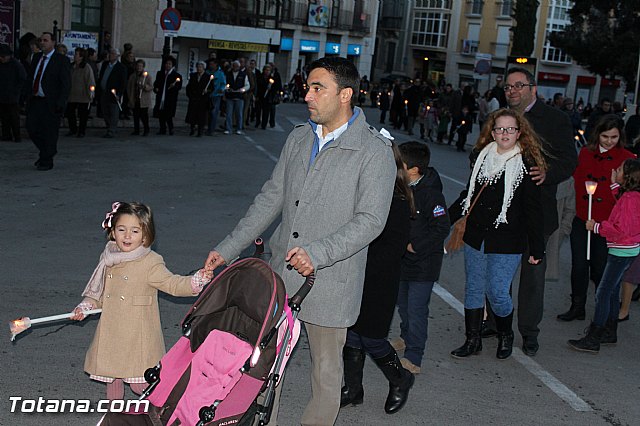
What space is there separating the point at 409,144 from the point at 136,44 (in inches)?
878

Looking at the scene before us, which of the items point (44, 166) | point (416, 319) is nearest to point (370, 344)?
point (416, 319)

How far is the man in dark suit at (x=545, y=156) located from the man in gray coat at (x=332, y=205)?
109 inches

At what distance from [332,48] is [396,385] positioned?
184 feet

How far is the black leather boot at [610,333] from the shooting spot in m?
7.51

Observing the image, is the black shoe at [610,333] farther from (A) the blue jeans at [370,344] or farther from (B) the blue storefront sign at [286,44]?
(B) the blue storefront sign at [286,44]

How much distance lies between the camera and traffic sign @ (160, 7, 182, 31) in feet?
73.8

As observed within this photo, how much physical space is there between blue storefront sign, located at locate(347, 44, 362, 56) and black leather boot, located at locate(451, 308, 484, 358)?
185 ft

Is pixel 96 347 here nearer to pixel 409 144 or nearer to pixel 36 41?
pixel 409 144

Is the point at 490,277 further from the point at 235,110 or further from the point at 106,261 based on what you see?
the point at 235,110

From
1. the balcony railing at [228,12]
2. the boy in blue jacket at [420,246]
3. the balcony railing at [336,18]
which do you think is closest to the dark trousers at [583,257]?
the boy in blue jacket at [420,246]

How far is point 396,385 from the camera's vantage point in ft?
18.3

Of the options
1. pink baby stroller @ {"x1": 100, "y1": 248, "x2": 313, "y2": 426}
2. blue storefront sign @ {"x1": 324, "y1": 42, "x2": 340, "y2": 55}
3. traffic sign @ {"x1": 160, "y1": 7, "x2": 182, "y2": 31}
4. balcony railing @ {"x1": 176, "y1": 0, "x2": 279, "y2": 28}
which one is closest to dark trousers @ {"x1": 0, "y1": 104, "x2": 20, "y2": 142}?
traffic sign @ {"x1": 160, "y1": 7, "x2": 182, "y2": 31}

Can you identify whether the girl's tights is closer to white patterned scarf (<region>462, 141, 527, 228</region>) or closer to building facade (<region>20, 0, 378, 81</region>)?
white patterned scarf (<region>462, 141, 527, 228</region>)

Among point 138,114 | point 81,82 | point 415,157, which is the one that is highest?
point 415,157
